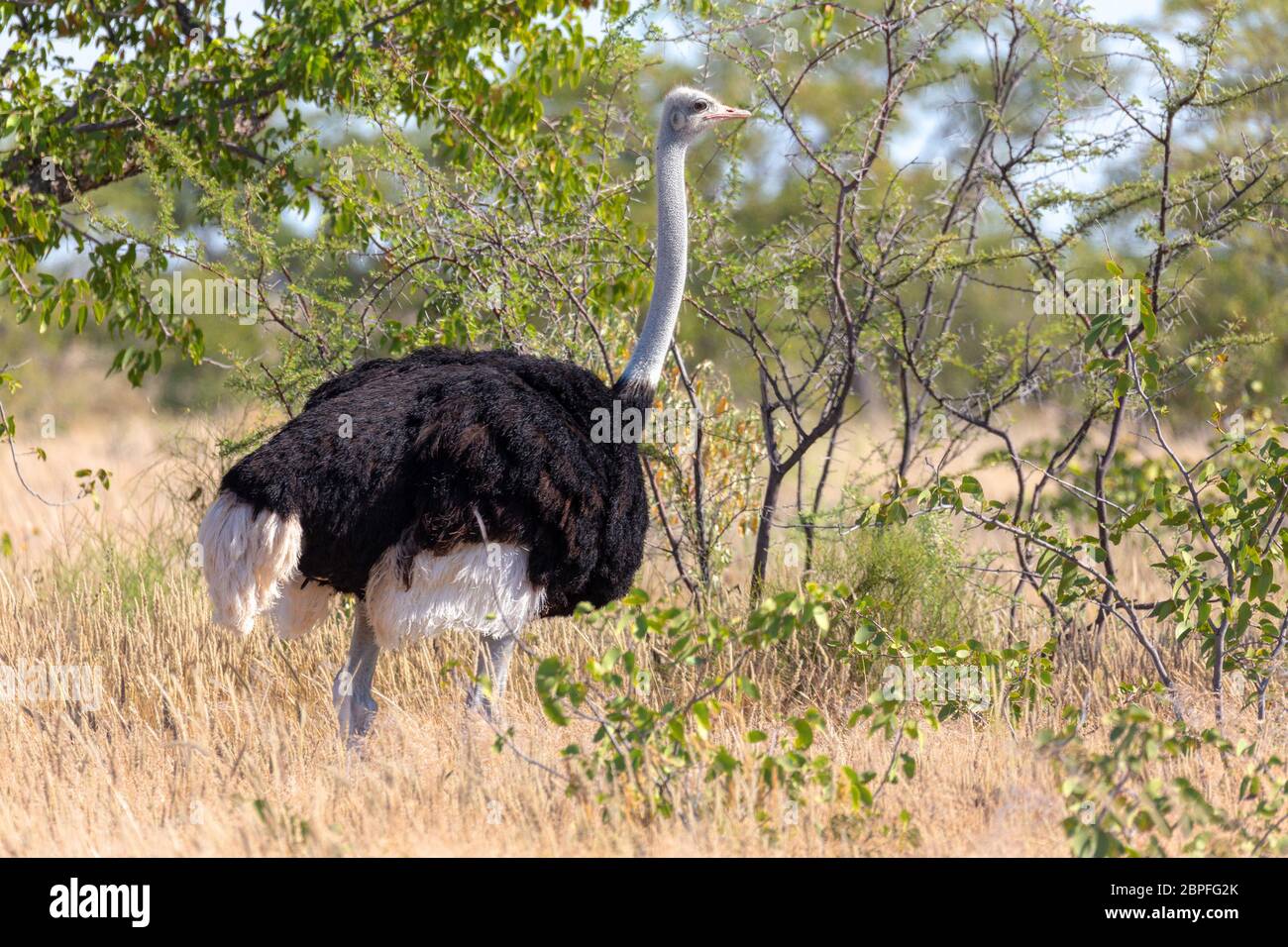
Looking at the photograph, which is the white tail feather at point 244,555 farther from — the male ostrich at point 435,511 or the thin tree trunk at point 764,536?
the thin tree trunk at point 764,536

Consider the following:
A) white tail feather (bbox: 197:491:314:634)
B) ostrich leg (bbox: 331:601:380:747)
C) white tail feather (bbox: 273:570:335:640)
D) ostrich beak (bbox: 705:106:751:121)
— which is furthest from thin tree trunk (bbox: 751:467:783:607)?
white tail feather (bbox: 197:491:314:634)

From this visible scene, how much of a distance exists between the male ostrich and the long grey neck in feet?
0.85

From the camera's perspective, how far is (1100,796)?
3637mm

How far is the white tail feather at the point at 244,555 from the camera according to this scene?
13.8ft

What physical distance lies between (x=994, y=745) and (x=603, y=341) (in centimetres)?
242

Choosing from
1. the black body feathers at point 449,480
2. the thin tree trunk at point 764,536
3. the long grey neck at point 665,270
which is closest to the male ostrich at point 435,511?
the black body feathers at point 449,480

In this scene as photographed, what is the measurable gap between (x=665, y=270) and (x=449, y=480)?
4.20 feet

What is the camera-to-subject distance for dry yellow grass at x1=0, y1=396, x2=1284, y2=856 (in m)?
3.81

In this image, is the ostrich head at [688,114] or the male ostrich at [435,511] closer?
the male ostrich at [435,511]

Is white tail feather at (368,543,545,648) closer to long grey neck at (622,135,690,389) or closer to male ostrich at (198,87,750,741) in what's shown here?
male ostrich at (198,87,750,741)

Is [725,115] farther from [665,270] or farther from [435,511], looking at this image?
[435,511]

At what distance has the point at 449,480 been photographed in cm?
437
